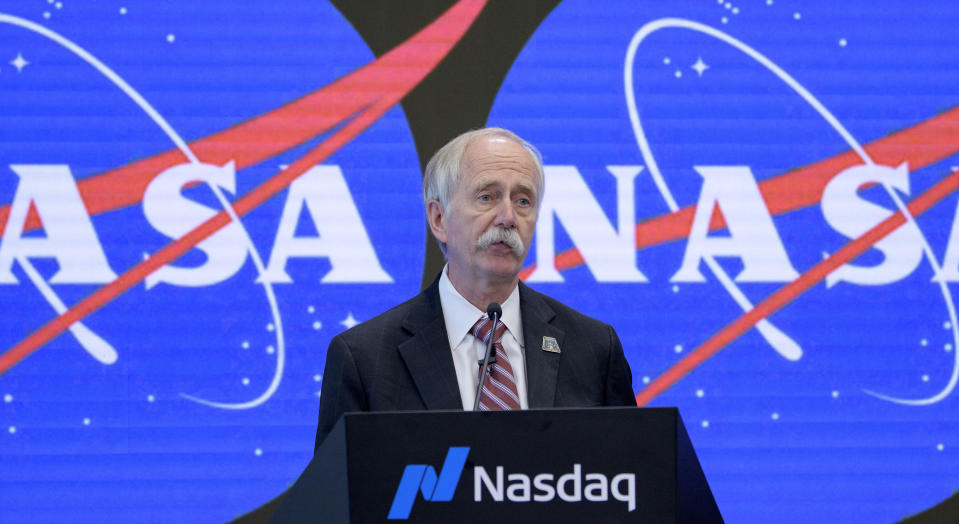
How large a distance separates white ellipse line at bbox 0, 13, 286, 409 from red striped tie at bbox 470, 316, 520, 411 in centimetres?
137

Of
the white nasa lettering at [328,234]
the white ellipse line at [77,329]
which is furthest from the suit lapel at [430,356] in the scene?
the white ellipse line at [77,329]

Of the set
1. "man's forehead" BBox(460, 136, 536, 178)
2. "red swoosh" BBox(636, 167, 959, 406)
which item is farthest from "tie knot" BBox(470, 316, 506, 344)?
"red swoosh" BBox(636, 167, 959, 406)

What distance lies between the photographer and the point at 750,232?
3.45 m

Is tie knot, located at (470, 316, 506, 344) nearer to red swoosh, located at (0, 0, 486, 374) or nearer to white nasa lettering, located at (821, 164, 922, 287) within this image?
red swoosh, located at (0, 0, 486, 374)

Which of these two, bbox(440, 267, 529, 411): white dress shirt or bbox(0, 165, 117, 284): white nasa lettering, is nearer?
bbox(440, 267, 529, 411): white dress shirt

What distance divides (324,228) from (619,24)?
1195 millimetres

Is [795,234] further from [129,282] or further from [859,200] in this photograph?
[129,282]

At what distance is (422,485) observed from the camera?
1470 millimetres

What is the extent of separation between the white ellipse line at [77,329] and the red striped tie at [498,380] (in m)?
1.67

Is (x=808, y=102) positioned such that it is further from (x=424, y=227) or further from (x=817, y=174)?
(x=424, y=227)

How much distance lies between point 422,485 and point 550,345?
0.79 meters

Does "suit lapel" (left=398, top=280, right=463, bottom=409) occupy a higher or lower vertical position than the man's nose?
lower

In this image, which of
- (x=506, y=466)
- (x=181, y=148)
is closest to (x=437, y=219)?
(x=506, y=466)

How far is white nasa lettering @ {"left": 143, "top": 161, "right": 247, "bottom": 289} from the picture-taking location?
3.38 metres
